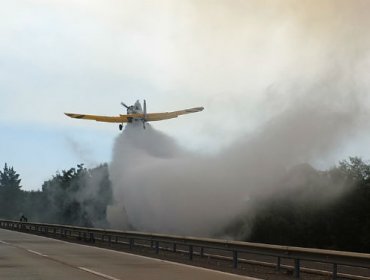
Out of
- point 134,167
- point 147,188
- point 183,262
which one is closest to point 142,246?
point 183,262

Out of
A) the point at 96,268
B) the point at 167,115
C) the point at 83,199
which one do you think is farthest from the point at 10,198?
the point at 96,268

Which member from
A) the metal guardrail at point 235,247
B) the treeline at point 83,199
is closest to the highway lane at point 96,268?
the metal guardrail at point 235,247

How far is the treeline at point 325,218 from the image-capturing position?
142 ft

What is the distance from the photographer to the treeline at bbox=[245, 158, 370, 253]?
142 ft

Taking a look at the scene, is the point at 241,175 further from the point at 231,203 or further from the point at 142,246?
the point at 142,246

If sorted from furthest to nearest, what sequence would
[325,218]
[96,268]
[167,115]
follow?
[325,218], [167,115], [96,268]

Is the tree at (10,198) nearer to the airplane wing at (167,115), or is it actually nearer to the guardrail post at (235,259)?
the airplane wing at (167,115)

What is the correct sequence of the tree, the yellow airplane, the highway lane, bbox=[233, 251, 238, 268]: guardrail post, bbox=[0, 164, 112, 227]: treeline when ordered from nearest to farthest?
1. the highway lane
2. bbox=[233, 251, 238, 268]: guardrail post
3. the yellow airplane
4. bbox=[0, 164, 112, 227]: treeline
5. the tree

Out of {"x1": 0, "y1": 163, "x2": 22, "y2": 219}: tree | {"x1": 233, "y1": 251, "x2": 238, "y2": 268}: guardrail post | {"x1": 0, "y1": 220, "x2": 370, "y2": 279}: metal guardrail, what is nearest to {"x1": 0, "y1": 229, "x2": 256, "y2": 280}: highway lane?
{"x1": 233, "y1": 251, "x2": 238, "y2": 268}: guardrail post

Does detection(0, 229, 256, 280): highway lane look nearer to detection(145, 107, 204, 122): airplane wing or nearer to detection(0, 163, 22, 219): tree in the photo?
detection(145, 107, 204, 122): airplane wing

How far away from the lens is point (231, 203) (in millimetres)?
36844

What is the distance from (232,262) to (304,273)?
3.26m

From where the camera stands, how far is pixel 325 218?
48750mm

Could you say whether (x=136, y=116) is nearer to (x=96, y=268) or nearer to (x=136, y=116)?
(x=136, y=116)
